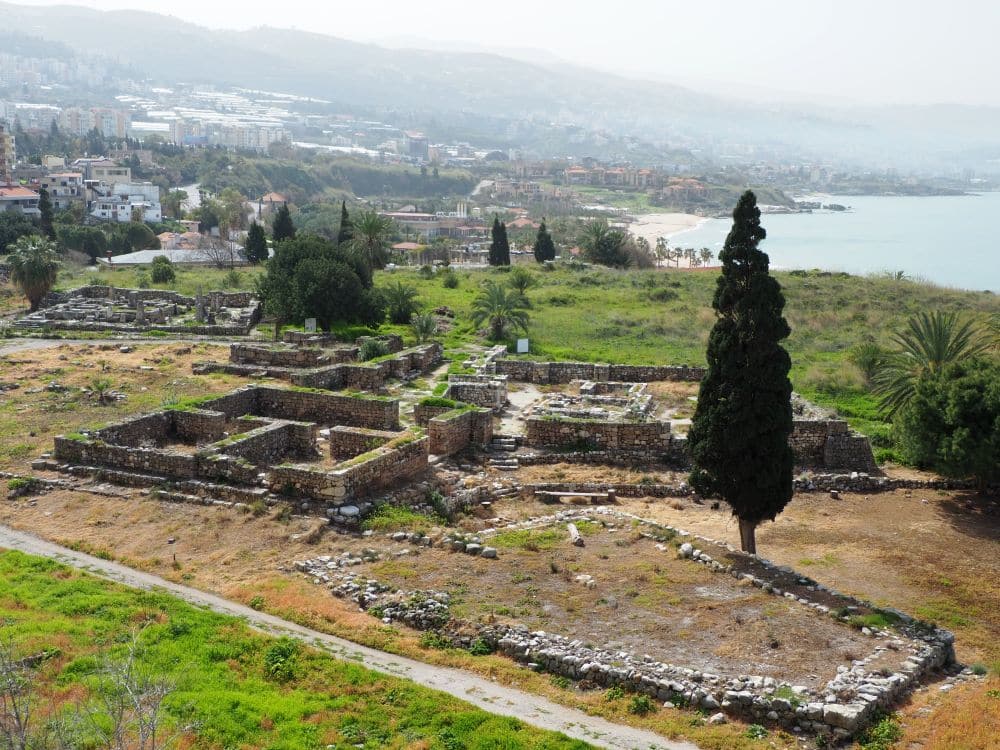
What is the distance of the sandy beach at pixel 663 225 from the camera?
436ft

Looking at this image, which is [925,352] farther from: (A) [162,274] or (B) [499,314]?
(A) [162,274]

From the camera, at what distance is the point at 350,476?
1756cm

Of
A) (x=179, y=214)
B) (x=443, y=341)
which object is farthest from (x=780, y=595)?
(x=179, y=214)

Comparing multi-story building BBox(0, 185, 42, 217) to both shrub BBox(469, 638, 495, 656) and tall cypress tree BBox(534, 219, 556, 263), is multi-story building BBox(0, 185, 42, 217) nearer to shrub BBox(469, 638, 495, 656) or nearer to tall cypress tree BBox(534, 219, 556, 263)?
tall cypress tree BBox(534, 219, 556, 263)

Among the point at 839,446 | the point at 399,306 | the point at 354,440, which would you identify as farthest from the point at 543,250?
the point at 354,440

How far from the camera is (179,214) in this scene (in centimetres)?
11025

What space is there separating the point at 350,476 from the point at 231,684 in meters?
6.84

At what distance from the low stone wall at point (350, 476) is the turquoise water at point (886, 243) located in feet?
210

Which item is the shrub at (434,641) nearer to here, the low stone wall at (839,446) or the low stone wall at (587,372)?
the low stone wall at (839,446)

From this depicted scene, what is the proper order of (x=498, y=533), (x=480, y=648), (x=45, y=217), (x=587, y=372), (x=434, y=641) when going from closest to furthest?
(x=480, y=648), (x=434, y=641), (x=498, y=533), (x=587, y=372), (x=45, y=217)

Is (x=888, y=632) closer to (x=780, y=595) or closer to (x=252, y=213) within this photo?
(x=780, y=595)

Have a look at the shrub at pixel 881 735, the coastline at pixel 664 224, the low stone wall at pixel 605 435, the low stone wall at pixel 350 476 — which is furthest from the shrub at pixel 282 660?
the coastline at pixel 664 224

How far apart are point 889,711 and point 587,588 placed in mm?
4602

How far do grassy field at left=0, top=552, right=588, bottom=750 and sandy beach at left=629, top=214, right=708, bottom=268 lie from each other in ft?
362
